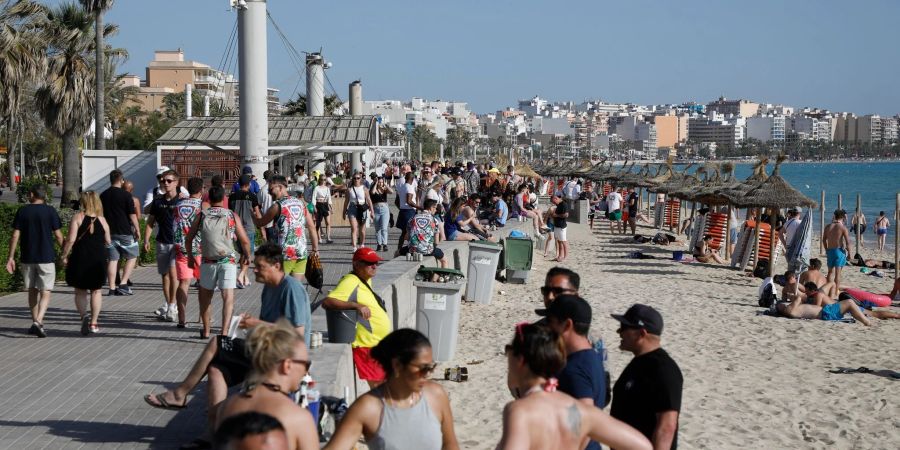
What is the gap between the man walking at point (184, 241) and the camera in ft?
33.2

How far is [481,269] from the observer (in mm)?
15430

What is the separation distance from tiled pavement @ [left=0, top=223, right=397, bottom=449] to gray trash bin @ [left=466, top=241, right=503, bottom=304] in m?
3.79

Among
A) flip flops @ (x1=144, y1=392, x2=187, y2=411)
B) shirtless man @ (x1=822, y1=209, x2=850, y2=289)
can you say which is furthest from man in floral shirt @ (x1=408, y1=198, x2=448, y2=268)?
shirtless man @ (x1=822, y1=209, x2=850, y2=289)

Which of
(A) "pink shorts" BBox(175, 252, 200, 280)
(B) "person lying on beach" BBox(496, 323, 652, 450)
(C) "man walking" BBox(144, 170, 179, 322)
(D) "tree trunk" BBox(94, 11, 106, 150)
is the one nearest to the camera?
(B) "person lying on beach" BBox(496, 323, 652, 450)

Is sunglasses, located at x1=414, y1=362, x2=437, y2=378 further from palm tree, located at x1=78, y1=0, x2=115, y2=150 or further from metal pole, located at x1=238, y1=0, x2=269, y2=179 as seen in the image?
palm tree, located at x1=78, y1=0, x2=115, y2=150

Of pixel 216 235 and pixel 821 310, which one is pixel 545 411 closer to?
pixel 216 235

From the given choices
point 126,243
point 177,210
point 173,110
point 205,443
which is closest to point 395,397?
point 205,443

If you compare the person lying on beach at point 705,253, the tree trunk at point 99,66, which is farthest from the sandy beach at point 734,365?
the tree trunk at point 99,66

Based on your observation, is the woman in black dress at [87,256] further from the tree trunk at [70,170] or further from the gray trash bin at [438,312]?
the tree trunk at [70,170]

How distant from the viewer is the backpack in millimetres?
9547

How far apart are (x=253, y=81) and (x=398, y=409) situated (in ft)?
45.1

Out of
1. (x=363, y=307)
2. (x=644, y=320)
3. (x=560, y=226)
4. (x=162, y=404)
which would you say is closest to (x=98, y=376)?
(x=162, y=404)

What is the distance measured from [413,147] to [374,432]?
147 meters

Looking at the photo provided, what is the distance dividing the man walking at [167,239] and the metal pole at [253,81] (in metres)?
5.58
